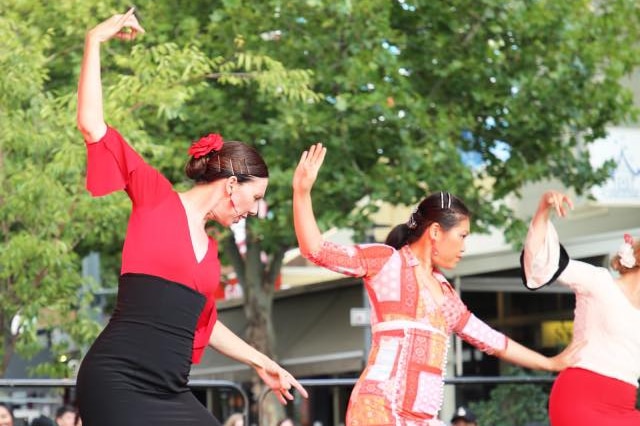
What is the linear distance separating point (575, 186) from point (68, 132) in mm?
8412

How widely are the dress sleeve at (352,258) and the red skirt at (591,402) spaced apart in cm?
132

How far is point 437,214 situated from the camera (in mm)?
5969

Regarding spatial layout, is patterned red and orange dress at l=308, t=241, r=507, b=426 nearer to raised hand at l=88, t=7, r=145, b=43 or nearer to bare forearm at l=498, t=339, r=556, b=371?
bare forearm at l=498, t=339, r=556, b=371

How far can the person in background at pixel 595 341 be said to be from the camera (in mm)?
6672

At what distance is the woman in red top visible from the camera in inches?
181

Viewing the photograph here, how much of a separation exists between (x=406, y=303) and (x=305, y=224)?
55 centimetres

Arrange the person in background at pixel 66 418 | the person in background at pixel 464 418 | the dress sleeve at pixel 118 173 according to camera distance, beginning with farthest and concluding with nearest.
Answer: the person in background at pixel 464 418 < the person in background at pixel 66 418 < the dress sleeve at pixel 118 173

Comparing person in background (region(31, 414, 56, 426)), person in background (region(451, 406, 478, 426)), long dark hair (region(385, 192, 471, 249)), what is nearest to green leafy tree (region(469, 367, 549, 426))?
person in background (region(451, 406, 478, 426))

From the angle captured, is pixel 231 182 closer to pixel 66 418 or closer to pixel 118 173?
pixel 118 173

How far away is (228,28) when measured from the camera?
1770 centimetres

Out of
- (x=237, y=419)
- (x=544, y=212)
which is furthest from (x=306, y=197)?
(x=237, y=419)

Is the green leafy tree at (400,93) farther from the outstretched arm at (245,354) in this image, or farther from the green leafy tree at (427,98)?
the outstretched arm at (245,354)

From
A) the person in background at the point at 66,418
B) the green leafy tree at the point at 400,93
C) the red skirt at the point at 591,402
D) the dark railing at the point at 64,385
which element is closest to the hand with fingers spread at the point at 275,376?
the red skirt at the point at 591,402

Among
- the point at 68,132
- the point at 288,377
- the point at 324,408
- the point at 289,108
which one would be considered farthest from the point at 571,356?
the point at 289,108
